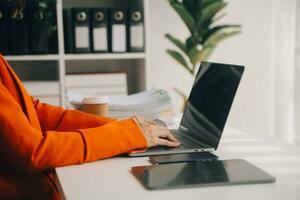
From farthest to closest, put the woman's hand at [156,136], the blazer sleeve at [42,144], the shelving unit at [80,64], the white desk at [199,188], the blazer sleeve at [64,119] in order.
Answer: the shelving unit at [80,64] → the blazer sleeve at [64,119] → the woman's hand at [156,136] → the blazer sleeve at [42,144] → the white desk at [199,188]

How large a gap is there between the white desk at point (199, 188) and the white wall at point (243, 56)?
180cm

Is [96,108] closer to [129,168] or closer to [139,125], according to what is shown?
[139,125]

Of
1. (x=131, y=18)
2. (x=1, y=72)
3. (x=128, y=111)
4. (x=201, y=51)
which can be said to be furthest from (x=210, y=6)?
(x=1, y=72)

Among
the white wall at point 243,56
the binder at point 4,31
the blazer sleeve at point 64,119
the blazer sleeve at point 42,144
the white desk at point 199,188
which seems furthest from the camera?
the white wall at point 243,56

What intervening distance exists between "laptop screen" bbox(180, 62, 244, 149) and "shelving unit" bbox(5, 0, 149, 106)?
48.3 inches

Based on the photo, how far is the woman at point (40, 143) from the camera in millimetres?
1013

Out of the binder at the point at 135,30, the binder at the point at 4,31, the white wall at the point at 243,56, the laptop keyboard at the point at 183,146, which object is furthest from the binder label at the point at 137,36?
the laptop keyboard at the point at 183,146

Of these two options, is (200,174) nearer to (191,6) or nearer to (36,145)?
(36,145)

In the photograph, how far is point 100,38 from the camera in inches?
101

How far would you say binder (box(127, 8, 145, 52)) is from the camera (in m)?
2.61

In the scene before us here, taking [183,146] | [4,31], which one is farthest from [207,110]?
[4,31]

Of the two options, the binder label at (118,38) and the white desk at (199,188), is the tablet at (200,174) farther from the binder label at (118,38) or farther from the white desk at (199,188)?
the binder label at (118,38)

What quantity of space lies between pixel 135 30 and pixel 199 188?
181 centimetres

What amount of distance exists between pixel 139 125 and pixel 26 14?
4.77 feet
